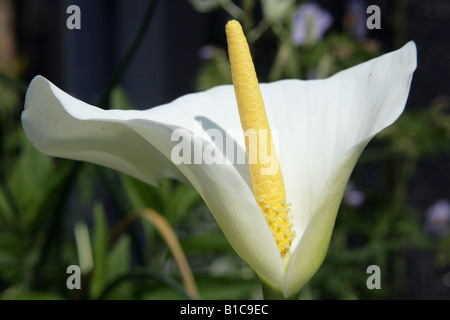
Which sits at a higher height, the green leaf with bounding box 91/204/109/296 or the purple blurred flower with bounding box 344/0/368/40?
the purple blurred flower with bounding box 344/0/368/40

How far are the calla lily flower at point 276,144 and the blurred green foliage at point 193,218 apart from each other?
8cm

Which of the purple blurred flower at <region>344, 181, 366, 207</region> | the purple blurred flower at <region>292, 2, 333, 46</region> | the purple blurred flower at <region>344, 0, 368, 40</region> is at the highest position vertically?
the purple blurred flower at <region>344, 0, 368, 40</region>

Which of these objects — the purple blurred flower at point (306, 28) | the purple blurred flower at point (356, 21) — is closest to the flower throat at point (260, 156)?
the purple blurred flower at point (306, 28)

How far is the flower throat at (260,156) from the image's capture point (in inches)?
10.5

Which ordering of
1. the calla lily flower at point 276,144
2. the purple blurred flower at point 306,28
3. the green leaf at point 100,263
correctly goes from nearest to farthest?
the calla lily flower at point 276,144 < the green leaf at point 100,263 < the purple blurred flower at point 306,28

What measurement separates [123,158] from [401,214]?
0.62m

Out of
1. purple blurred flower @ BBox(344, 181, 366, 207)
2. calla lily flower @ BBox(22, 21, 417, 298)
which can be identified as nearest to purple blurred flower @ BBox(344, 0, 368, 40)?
purple blurred flower @ BBox(344, 181, 366, 207)

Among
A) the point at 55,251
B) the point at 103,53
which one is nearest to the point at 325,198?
the point at 55,251

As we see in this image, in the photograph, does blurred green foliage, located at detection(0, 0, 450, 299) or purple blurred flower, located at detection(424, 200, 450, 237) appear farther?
purple blurred flower, located at detection(424, 200, 450, 237)

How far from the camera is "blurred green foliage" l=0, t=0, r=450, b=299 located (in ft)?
1.37

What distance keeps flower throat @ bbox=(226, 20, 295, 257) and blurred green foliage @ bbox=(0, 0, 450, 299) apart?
70mm

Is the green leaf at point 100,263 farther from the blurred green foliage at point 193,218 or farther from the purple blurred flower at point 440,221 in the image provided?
the purple blurred flower at point 440,221

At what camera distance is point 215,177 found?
0.72 ft

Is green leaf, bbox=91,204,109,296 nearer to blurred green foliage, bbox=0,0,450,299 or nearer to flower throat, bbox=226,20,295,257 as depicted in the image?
blurred green foliage, bbox=0,0,450,299
